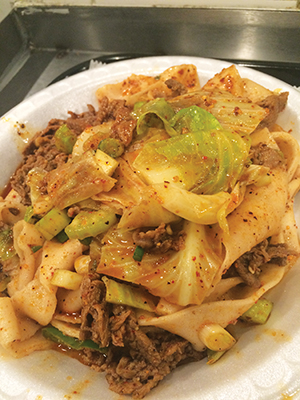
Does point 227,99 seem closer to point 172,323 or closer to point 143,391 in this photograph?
point 172,323

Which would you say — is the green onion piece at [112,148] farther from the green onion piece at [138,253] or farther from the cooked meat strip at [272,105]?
the cooked meat strip at [272,105]

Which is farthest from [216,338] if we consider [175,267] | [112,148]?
[112,148]

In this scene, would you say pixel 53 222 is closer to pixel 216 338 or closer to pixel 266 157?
pixel 216 338

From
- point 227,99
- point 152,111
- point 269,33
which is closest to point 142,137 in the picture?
point 152,111

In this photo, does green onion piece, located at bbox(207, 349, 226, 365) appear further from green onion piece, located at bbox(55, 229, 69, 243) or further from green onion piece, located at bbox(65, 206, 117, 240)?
green onion piece, located at bbox(55, 229, 69, 243)

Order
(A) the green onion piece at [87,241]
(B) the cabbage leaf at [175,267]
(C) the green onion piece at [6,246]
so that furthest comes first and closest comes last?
1. (C) the green onion piece at [6,246]
2. (A) the green onion piece at [87,241]
3. (B) the cabbage leaf at [175,267]

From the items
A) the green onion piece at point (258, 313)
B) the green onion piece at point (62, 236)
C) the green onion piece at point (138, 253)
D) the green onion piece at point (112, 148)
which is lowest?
the green onion piece at point (258, 313)

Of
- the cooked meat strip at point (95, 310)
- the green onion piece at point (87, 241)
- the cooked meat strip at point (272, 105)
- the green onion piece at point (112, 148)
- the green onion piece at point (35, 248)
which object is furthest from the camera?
the cooked meat strip at point (272, 105)

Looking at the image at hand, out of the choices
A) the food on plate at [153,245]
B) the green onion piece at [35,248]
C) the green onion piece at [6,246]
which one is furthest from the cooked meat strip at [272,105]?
the green onion piece at [6,246]
